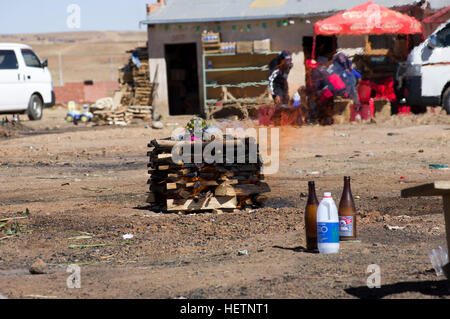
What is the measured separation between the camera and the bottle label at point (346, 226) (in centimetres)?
600

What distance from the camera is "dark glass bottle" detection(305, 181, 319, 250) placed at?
231 inches

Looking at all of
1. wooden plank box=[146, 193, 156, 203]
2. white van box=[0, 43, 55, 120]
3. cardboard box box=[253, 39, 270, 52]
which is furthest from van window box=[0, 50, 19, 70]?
wooden plank box=[146, 193, 156, 203]

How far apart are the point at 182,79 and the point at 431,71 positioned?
1149 centimetres

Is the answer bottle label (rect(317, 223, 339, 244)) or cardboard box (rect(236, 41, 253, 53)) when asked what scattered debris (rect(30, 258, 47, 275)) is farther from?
cardboard box (rect(236, 41, 253, 53))

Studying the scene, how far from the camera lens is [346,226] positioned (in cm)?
604

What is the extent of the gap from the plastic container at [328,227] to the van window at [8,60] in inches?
646

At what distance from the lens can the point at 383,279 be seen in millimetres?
4824

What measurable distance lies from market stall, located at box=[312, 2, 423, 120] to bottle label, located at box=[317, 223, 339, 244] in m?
12.4

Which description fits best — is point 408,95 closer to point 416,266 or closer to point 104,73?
point 416,266

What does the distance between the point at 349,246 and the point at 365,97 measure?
13605mm

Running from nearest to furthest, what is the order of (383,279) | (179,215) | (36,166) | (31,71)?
(383,279) → (179,215) → (36,166) → (31,71)

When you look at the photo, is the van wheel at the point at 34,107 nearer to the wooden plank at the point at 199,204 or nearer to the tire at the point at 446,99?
the tire at the point at 446,99
